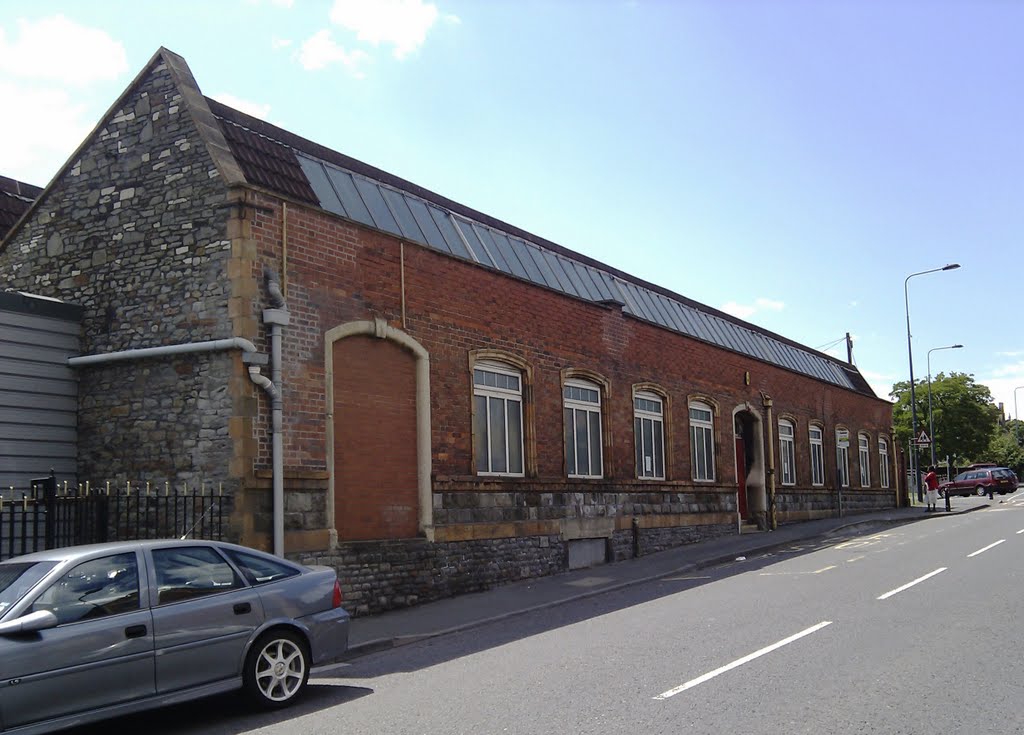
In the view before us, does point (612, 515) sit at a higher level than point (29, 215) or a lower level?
lower

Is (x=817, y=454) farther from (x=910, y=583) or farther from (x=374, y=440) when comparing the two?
(x=374, y=440)

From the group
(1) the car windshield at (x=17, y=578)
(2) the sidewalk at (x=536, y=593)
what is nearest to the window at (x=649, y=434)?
(2) the sidewalk at (x=536, y=593)

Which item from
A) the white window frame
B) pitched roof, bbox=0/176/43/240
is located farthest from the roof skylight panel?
the white window frame

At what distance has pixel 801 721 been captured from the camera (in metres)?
6.43

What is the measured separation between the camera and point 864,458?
129 ft

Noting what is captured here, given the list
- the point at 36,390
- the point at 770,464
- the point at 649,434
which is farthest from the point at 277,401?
the point at 770,464

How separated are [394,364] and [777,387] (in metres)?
18.4

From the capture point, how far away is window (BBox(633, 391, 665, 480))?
21.7 metres

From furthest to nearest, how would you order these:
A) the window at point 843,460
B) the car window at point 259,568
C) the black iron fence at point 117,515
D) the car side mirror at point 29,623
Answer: the window at point 843,460, the black iron fence at point 117,515, the car window at point 259,568, the car side mirror at point 29,623

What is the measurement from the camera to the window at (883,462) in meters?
41.3

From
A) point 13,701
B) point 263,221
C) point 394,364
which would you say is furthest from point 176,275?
point 13,701

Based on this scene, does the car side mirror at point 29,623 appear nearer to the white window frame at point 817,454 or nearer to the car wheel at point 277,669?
the car wheel at point 277,669

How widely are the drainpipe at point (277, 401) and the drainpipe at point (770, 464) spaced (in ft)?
62.6

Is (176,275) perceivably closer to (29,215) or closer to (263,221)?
(263,221)
